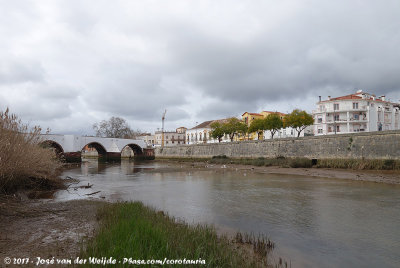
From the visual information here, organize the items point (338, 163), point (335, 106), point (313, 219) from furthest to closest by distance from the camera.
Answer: point (335, 106)
point (338, 163)
point (313, 219)

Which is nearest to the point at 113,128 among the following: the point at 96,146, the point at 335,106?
the point at 96,146

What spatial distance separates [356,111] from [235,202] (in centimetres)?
6332

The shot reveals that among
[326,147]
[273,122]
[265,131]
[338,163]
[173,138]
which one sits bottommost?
[338,163]

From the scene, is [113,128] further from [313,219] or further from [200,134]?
[313,219]

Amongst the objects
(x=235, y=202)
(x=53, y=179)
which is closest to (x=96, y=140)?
(x=53, y=179)

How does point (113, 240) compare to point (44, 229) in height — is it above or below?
above

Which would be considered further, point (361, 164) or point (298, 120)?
point (298, 120)

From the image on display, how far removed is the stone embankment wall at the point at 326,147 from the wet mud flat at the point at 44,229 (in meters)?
27.9

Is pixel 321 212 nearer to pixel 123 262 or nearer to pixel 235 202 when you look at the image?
pixel 235 202

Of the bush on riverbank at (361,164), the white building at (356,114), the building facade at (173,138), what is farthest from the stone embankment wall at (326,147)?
the building facade at (173,138)

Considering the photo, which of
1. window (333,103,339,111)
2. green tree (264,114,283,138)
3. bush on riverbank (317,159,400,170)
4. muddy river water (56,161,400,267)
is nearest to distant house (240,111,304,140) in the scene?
window (333,103,339,111)

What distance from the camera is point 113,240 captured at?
180 inches

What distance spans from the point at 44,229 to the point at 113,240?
3.41 m

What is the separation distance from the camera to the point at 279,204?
37.7 feet
